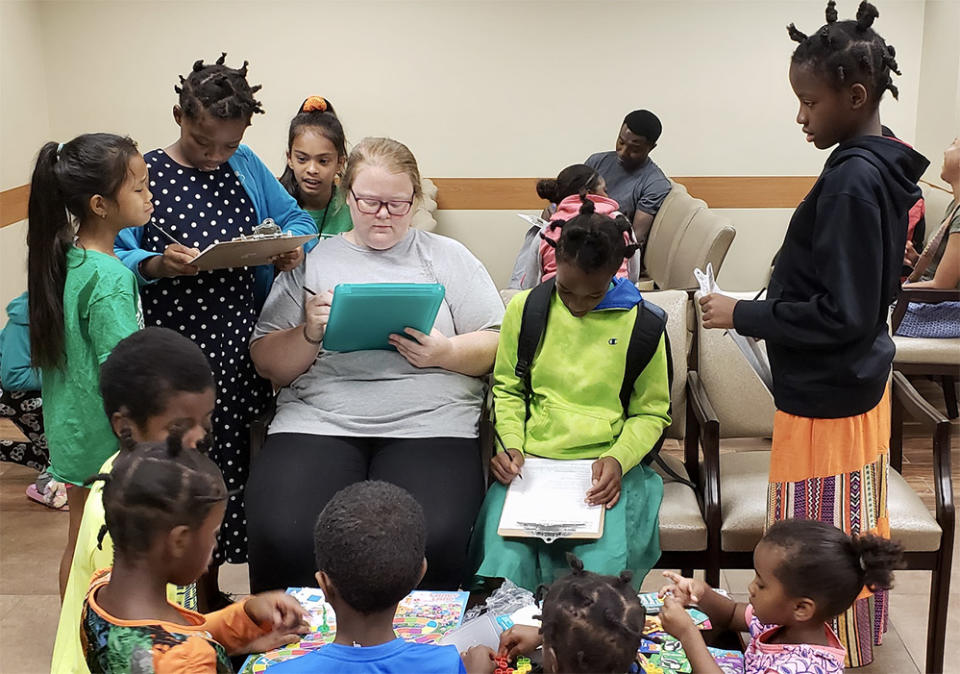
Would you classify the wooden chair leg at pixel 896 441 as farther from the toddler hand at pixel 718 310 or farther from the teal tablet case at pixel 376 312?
the teal tablet case at pixel 376 312

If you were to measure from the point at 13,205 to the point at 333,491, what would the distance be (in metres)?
3.91

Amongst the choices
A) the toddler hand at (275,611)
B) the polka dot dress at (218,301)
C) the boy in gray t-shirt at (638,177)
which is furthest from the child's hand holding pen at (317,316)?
the boy in gray t-shirt at (638,177)

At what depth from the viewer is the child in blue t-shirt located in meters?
1.48

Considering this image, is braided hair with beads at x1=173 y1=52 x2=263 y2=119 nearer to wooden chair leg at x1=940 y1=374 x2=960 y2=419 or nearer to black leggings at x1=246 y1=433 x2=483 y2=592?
black leggings at x1=246 y1=433 x2=483 y2=592

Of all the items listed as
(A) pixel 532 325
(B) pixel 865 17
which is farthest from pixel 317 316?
(B) pixel 865 17

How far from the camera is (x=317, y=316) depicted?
262 centimetres

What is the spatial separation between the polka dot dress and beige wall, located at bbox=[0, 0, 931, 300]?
361 cm

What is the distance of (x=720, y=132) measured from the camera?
6207 mm

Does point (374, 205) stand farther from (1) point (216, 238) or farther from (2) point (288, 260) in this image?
(1) point (216, 238)

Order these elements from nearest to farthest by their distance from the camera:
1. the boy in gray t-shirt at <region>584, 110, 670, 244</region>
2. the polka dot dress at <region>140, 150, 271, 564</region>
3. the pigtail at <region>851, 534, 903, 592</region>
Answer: the pigtail at <region>851, 534, 903, 592</region>
the polka dot dress at <region>140, 150, 271, 564</region>
the boy in gray t-shirt at <region>584, 110, 670, 244</region>

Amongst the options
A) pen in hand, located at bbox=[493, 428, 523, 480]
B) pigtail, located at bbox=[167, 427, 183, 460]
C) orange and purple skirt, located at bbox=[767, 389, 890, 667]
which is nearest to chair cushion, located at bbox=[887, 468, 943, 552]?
orange and purple skirt, located at bbox=[767, 389, 890, 667]

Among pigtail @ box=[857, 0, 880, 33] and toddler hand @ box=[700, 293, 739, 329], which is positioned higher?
pigtail @ box=[857, 0, 880, 33]

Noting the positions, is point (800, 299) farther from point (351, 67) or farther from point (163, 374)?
point (351, 67)

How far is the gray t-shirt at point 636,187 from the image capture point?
17.2ft
